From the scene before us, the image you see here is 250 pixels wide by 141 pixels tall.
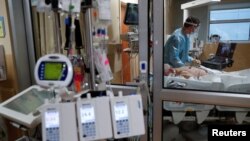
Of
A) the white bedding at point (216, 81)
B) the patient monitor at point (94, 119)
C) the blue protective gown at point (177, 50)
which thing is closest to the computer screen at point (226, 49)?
the white bedding at point (216, 81)

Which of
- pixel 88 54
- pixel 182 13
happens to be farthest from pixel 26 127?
pixel 182 13

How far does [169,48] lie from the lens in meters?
1.90

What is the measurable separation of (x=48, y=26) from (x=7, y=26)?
38cm

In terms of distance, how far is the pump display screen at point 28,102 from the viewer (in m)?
1.32

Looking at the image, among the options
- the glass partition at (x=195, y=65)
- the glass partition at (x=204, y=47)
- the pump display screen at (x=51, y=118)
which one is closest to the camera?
the pump display screen at (x=51, y=118)

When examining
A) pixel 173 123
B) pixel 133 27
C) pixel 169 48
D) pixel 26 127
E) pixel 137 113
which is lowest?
pixel 173 123

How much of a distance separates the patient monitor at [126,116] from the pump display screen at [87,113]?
0.10m

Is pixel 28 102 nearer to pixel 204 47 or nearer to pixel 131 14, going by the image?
pixel 131 14

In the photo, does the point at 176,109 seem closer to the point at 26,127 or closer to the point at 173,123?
the point at 173,123

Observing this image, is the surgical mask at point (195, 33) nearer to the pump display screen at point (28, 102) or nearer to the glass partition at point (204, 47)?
the glass partition at point (204, 47)

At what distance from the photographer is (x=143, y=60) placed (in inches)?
70.6

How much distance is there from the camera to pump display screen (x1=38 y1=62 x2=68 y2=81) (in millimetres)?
Answer: 1067

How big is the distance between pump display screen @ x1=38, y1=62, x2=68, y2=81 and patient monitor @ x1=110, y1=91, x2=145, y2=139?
0.28 metres

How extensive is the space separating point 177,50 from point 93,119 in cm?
122
